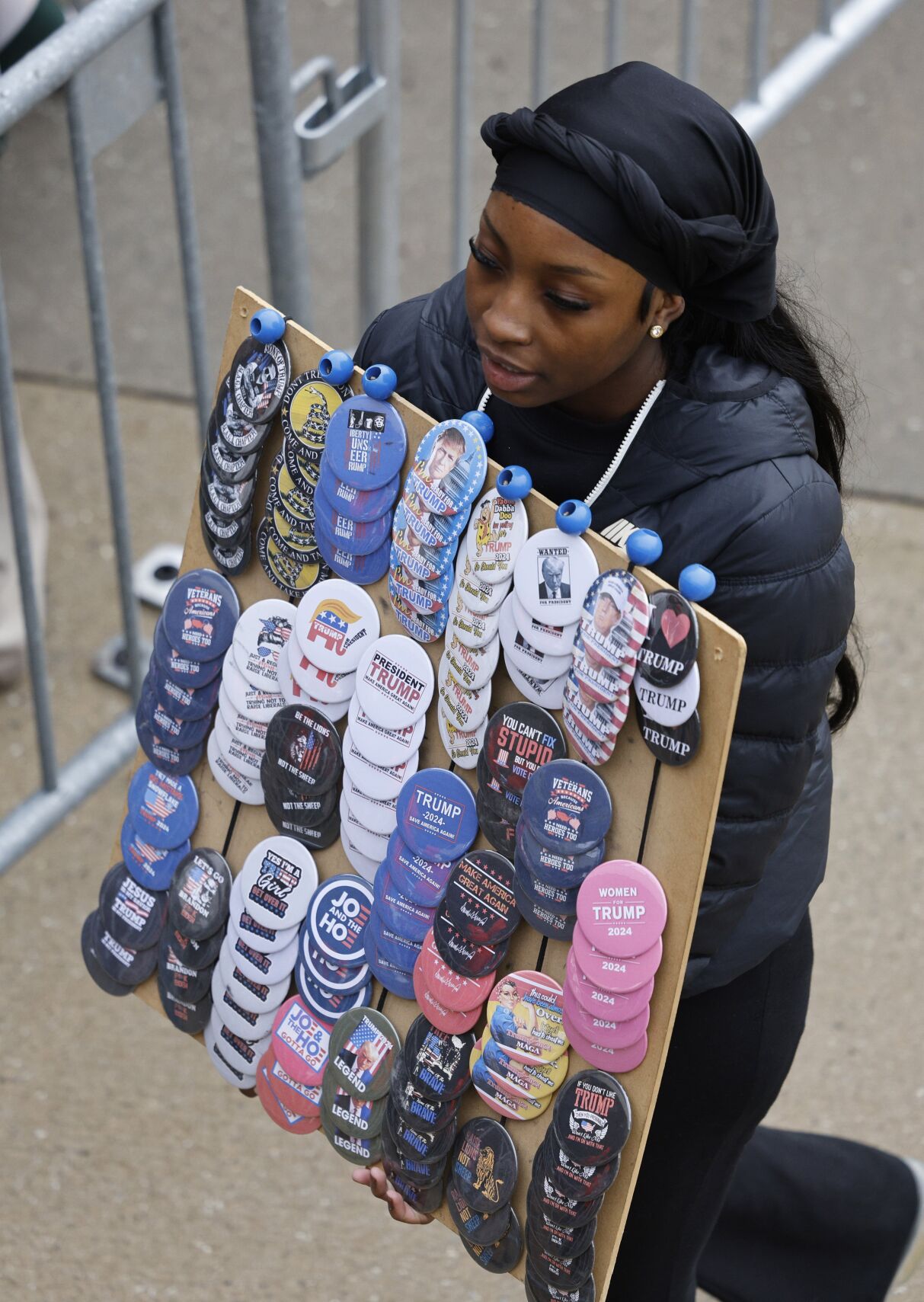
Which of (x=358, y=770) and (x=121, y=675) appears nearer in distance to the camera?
(x=358, y=770)

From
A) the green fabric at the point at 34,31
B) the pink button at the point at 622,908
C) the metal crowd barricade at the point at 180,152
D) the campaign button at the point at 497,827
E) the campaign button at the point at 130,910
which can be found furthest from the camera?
the green fabric at the point at 34,31

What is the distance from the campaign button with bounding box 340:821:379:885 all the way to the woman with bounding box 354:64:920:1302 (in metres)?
0.36

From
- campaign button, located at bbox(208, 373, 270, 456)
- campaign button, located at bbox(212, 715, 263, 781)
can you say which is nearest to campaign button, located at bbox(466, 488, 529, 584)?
campaign button, located at bbox(208, 373, 270, 456)

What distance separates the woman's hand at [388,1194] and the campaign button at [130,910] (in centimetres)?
38

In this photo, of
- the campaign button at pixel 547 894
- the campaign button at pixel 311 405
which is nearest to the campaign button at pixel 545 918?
the campaign button at pixel 547 894

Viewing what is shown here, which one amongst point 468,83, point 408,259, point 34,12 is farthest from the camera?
point 408,259

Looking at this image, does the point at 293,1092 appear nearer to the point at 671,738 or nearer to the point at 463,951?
the point at 463,951

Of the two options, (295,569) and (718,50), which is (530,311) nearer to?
(295,569)

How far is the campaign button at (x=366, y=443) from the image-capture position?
70.2 inches

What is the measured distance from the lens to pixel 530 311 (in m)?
1.63

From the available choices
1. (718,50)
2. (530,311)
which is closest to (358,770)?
(530,311)

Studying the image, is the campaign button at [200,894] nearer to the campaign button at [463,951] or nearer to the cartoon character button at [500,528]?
the campaign button at [463,951]

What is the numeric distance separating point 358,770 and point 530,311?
54cm

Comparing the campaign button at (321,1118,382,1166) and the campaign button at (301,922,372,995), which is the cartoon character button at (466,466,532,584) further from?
the campaign button at (321,1118,382,1166)
